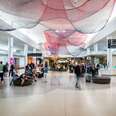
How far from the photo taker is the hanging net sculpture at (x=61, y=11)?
719 cm

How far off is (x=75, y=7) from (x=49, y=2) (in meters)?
0.82

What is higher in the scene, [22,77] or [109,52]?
[109,52]

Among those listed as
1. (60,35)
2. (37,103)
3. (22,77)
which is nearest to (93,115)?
(37,103)

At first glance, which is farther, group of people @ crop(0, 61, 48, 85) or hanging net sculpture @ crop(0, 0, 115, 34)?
group of people @ crop(0, 61, 48, 85)

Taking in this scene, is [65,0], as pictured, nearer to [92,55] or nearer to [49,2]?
[49,2]

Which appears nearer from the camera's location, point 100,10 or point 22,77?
point 100,10

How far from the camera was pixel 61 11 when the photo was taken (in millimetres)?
7895

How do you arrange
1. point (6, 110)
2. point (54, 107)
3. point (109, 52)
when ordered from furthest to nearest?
point (109, 52), point (54, 107), point (6, 110)

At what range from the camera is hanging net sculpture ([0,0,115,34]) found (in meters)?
7.19

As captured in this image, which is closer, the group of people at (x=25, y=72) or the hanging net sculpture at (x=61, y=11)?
the hanging net sculpture at (x=61, y=11)

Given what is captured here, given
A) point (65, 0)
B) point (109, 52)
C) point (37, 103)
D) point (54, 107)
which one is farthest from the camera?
point (109, 52)

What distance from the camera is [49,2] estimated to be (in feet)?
23.9

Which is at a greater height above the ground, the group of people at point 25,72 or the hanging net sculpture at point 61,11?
the hanging net sculpture at point 61,11

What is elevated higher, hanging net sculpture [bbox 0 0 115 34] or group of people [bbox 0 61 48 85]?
hanging net sculpture [bbox 0 0 115 34]
